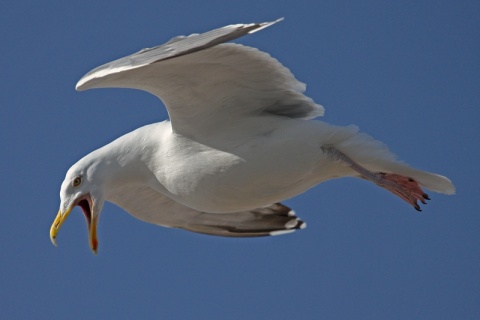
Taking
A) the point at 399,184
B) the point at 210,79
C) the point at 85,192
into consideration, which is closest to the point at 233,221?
the point at 85,192

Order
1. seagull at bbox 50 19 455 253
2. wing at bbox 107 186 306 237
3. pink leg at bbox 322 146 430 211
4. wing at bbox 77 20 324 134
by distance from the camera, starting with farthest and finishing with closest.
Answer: wing at bbox 107 186 306 237 < pink leg at bbox 322 146 430 211 < seagull at bbox 50 19 455 253 < wing at bbox 77 20 324 134

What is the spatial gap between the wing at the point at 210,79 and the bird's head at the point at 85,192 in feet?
3.23

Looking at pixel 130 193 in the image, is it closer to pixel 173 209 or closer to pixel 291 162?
pixel 173 209

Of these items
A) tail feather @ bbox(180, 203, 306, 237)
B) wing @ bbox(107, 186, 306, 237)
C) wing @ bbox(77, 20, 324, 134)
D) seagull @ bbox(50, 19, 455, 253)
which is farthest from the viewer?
tail feather @ bbox(180, 203, 306, 237)

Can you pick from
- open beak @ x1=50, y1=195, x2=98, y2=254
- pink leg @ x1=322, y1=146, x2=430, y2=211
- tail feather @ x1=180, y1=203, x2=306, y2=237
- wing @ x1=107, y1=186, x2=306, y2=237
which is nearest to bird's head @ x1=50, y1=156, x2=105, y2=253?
open beak @ x1=50, y1=195, x2=98, y2=254

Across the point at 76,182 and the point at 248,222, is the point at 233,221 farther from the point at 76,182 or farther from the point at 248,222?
the point at 76,182

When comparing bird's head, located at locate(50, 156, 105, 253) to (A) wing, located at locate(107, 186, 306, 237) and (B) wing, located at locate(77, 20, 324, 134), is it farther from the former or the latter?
(A) wing, located at locate(107, 186, 306, 237)

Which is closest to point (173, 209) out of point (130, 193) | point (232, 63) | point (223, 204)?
point (130, 193)

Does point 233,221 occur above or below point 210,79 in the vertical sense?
below

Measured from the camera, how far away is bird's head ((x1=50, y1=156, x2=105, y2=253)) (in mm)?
11016

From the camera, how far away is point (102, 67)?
9977mm

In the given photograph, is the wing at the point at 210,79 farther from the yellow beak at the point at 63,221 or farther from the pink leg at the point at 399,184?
the yellow beak at the point at 63,221

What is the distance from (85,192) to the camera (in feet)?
36.2

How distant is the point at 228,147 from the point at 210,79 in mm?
635
